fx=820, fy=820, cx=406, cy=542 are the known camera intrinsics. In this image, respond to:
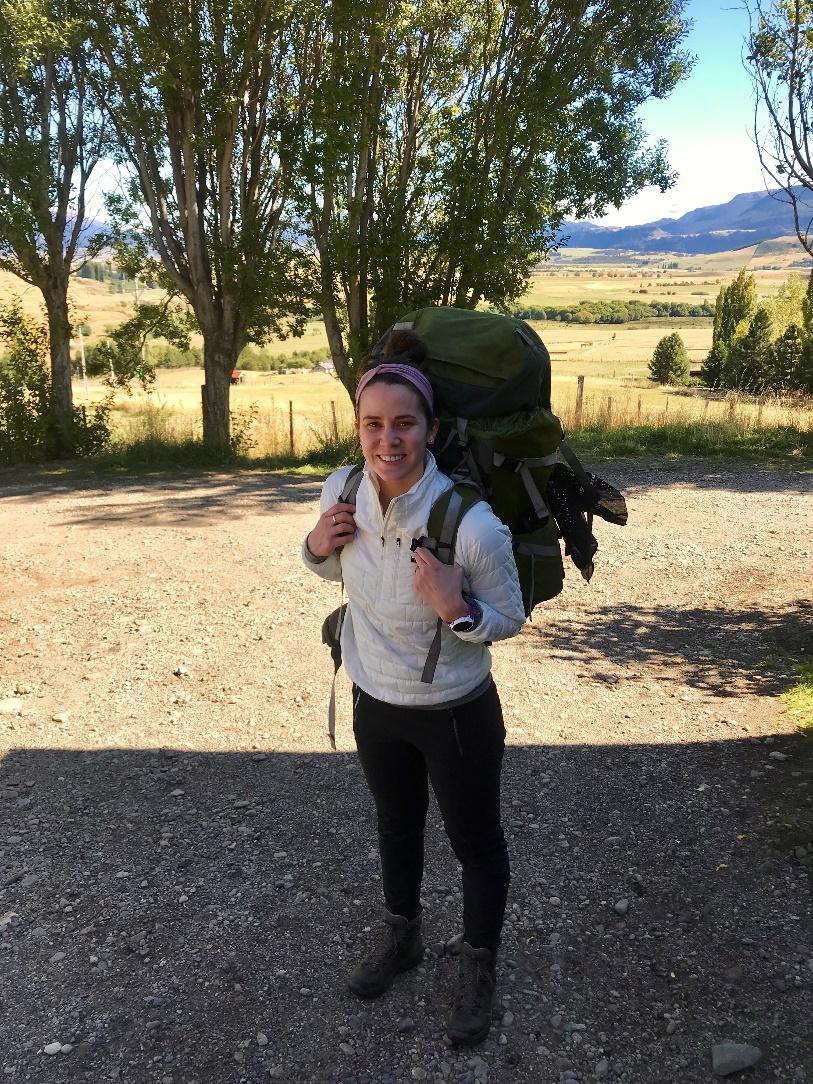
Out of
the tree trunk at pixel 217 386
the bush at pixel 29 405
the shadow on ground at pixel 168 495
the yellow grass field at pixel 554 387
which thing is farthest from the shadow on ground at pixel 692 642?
the bush at pixel 29 405

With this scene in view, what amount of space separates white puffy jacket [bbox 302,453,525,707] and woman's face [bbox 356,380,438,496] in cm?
7

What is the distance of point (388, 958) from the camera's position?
255 centimetres

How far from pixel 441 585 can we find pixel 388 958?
1.35m

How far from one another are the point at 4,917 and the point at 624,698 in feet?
10.7

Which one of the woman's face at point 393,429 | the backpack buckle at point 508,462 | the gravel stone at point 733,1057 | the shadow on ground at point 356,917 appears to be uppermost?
the woman's face at point 393,429

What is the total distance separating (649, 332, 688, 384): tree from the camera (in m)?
49.3

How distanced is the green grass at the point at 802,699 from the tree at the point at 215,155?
9903 millimetres

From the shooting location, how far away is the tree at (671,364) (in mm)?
49312

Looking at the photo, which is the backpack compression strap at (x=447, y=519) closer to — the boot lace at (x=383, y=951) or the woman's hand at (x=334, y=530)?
the woman's hand at (x=334, y=530)

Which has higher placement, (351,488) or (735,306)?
(735,306)

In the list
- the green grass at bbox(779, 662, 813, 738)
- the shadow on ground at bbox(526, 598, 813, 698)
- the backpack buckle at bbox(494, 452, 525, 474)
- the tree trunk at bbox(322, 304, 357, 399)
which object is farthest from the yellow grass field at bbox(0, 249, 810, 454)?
the backpack buckle at bbox(494, 452, 525, 474)

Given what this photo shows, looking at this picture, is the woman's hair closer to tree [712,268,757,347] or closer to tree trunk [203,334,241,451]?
tree trunk [203,334,241,451]

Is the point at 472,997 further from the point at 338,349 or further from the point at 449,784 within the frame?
the point at 338,349

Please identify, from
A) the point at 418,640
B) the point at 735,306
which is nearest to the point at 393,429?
the point at 418,640
